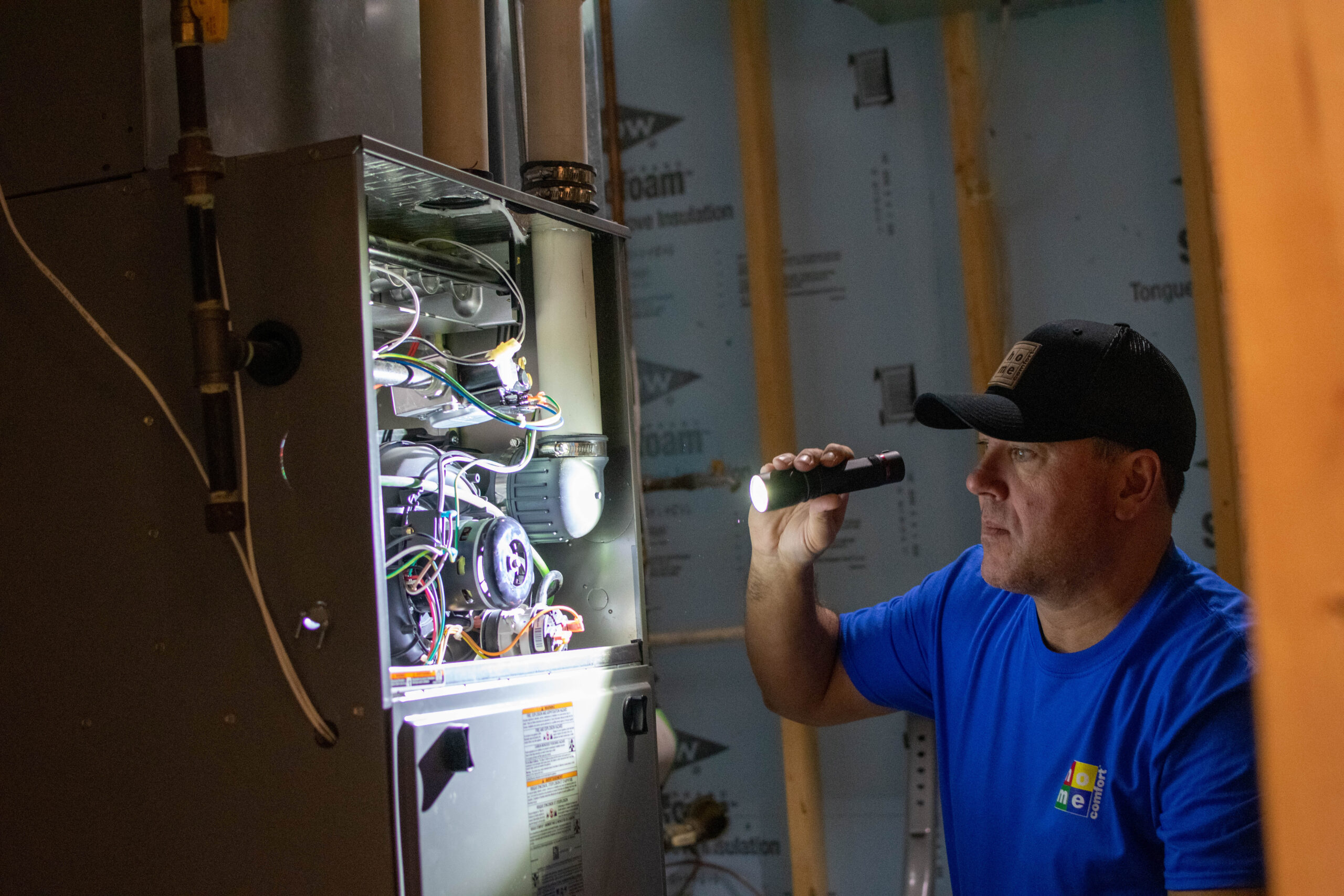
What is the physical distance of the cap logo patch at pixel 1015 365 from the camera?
1593 mm

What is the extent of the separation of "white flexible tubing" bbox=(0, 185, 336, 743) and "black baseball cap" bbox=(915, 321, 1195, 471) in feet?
2.98

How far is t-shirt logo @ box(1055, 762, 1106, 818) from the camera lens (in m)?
1.45

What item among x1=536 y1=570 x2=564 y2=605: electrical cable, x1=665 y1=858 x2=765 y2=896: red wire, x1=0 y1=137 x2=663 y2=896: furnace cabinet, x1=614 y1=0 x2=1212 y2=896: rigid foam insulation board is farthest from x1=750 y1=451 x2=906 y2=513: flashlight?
x1=665 y1=858 x2=765 y2=896: red wire

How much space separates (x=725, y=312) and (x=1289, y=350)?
2872 mm

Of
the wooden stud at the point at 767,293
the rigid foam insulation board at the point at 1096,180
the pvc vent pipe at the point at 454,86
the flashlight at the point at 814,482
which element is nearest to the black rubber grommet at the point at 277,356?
the pvc vent pipe at the point at 454,86

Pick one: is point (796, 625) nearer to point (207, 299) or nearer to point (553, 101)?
point (553, 101)

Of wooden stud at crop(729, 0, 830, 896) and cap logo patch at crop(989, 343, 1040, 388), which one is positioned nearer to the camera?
cap logo patch at crop(989, 343, 1040, 388)

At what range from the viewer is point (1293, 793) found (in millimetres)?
448

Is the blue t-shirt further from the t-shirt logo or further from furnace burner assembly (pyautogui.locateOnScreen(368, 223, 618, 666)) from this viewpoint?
furnace burner assembly (pyautogui.locateOnScreen(368, 223, 618, 666))

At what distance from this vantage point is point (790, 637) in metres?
1.89

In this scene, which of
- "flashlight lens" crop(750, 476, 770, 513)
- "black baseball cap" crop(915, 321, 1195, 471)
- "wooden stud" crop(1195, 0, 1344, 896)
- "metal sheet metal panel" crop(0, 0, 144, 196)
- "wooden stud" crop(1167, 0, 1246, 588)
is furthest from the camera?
"wooden stud" crop(1167, 0, 1246, 588)

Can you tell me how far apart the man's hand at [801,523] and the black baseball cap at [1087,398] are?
186mm

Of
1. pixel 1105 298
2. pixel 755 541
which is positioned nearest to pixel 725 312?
pixel 1105 298

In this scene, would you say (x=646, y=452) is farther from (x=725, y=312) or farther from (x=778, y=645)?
(x=778, y=645)
